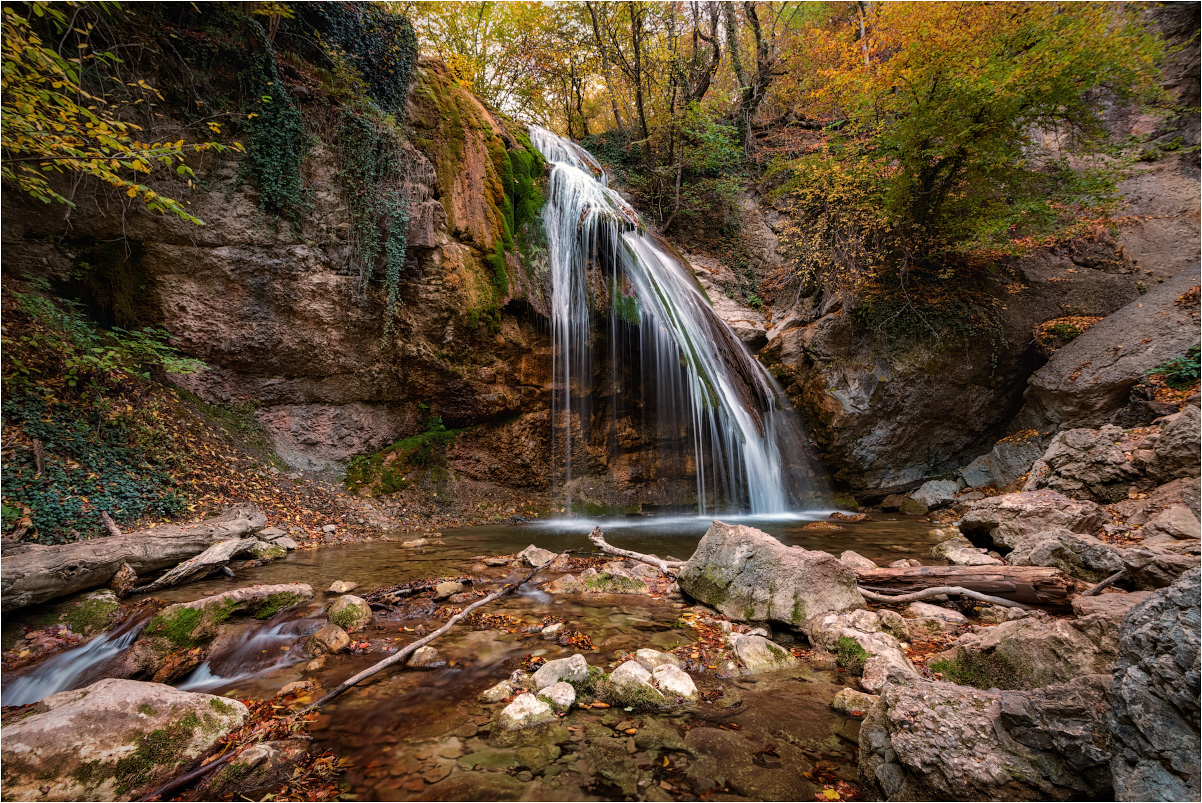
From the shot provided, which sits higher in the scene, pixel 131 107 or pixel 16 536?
pixel 131 107

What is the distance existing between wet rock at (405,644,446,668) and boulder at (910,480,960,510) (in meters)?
10.6

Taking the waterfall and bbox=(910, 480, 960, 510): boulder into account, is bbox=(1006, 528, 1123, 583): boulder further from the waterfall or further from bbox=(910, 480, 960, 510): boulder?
the waterfall

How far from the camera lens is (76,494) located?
186 inches

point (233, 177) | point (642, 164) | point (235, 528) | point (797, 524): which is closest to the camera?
point (235, 528)

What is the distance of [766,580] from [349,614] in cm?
355

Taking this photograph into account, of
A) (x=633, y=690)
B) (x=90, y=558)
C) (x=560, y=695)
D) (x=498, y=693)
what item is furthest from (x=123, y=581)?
(x=633, y=690)

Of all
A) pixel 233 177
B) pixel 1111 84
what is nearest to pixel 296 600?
pixel 233 177

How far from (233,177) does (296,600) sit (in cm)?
727

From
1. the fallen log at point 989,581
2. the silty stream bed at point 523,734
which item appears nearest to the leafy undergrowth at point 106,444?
the silty stream bed at point 523,734

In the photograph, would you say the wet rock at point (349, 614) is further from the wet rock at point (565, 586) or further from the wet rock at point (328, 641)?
the wet rock at point (565, 586)

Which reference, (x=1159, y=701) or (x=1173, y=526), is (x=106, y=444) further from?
(x=1173, y=526)

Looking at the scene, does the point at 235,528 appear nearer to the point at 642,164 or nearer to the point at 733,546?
the point at 733,546

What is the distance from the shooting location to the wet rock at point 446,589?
14.3 feet

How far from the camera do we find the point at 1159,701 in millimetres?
1384
